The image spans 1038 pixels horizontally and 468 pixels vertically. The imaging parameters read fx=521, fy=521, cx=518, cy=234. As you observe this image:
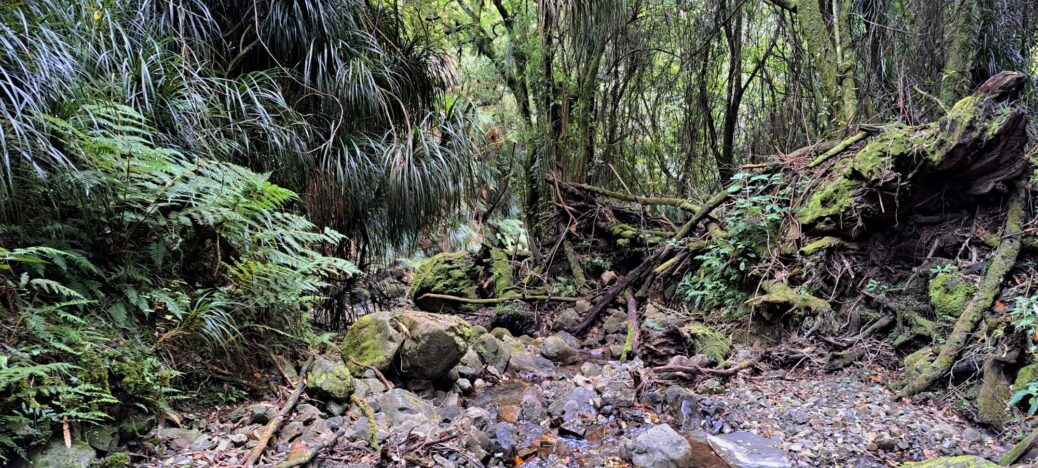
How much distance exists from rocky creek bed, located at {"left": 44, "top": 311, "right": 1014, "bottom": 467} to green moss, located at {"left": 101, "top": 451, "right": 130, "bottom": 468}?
4 cm

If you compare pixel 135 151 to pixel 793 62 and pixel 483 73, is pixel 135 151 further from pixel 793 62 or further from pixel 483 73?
pixel 793 62

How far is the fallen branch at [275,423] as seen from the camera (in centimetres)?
188

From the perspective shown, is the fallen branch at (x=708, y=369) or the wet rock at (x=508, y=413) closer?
the wet rock at (x=508, y=413)

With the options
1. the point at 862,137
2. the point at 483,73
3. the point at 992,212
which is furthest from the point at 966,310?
the point at 483,73

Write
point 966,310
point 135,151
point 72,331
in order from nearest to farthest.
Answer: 1. point 72,331
2. point 135,151
3. point 966,310

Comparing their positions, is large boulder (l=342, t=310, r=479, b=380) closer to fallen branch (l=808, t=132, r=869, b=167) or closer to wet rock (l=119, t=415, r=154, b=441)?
wet rock (l=119, t=415, r=154, b=441)

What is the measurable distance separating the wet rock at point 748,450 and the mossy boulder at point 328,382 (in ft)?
5.84

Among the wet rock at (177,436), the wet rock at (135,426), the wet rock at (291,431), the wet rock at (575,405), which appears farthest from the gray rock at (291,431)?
the wet rock at (575,405)

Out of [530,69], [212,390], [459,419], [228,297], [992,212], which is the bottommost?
[459,419]

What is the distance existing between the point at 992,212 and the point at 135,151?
14.5 feet

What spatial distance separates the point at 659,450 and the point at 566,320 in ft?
9.02

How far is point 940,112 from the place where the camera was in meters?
3.84

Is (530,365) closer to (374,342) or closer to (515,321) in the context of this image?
(515,321)

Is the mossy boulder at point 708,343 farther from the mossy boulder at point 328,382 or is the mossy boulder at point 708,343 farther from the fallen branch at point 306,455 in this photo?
the fallen branch at point 306,455
